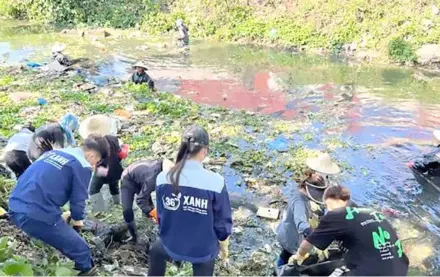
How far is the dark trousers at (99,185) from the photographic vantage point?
5.91 meters

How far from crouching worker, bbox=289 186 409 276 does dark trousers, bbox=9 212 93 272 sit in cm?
187

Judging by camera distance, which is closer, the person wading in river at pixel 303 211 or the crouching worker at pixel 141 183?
the person wading in river at pixel 303 211

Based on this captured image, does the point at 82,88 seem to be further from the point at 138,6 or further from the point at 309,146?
the point at 138,6

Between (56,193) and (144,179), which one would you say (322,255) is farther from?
(56,193)

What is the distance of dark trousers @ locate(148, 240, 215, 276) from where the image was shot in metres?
3.53

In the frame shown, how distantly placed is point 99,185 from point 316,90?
324 inches

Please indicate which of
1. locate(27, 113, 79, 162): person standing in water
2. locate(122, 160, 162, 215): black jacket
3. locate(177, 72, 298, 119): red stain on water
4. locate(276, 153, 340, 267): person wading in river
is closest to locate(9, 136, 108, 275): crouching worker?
locate(122, 160, 162, 215): black jacket

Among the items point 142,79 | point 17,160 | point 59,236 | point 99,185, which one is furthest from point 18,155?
point 142,79

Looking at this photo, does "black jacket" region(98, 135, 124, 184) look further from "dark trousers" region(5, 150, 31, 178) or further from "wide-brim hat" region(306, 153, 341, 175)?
"wide-brim hat" region(306, 153, 341, 175)

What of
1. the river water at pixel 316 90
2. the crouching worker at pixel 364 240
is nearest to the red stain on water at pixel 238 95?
the river water at pixel 316 90

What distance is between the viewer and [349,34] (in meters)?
17.8

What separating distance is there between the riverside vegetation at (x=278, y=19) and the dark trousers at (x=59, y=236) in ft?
46.1

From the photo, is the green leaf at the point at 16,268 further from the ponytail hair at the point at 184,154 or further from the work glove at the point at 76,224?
the ponytail hair at the point at 184,154

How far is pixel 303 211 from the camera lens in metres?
4.32
